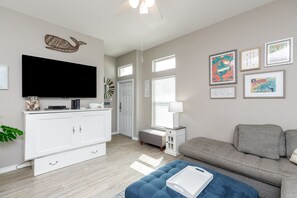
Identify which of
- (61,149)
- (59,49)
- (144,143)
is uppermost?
(59,49)

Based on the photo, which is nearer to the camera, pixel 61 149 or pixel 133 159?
pixel 61 149

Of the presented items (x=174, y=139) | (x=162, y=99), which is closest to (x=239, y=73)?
(x=174, y=139)

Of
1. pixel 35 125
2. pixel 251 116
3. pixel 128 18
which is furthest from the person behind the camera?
pixel 128 18

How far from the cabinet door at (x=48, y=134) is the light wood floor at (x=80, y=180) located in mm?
386

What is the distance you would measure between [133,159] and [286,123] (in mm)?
2710

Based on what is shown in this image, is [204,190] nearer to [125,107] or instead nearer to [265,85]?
[265,85]

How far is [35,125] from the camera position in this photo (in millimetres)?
2268

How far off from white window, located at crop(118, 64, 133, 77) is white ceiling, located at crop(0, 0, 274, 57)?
4.09ft

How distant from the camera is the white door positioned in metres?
4.60

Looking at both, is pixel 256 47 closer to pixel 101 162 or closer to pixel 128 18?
pixel 128 18

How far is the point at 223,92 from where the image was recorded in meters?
2.74

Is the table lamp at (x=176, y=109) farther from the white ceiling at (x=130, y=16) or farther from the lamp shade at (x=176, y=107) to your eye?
the white ceiling at (x=130, y=16)

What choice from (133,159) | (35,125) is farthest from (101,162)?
(35,125)

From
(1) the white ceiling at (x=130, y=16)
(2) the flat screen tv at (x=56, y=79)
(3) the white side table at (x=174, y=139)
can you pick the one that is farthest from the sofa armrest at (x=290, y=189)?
(2) the flat screen tv at (x=56, y=79)
